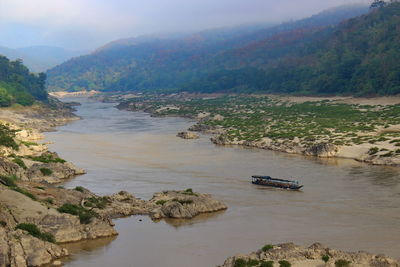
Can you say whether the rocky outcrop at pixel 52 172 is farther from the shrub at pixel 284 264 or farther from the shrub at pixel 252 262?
the shrub at pixel 284 264

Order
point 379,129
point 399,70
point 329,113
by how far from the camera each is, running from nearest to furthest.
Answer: point 379,129
point 329,113
point 399,70

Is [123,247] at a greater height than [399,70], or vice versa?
[399,70]

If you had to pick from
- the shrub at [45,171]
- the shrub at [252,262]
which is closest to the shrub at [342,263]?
the shrub at [252,262]

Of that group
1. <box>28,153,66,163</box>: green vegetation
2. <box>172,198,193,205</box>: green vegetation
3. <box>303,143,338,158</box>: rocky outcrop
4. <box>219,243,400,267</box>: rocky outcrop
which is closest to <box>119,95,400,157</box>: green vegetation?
<box>303,143,338,158</box>: rocky outcrop

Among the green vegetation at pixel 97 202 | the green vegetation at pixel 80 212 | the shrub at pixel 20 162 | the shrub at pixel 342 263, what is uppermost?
the shrub at pixel 20 162

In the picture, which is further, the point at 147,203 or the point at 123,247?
the point at 147,203

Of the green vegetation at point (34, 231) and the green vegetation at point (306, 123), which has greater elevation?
the green vegetation at point (34, 231)

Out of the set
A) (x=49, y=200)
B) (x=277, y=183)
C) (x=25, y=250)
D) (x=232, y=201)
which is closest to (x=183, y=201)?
(x=232, y=201)

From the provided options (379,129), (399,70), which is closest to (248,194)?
(379,129)

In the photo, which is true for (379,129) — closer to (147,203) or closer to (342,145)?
(342,145)
